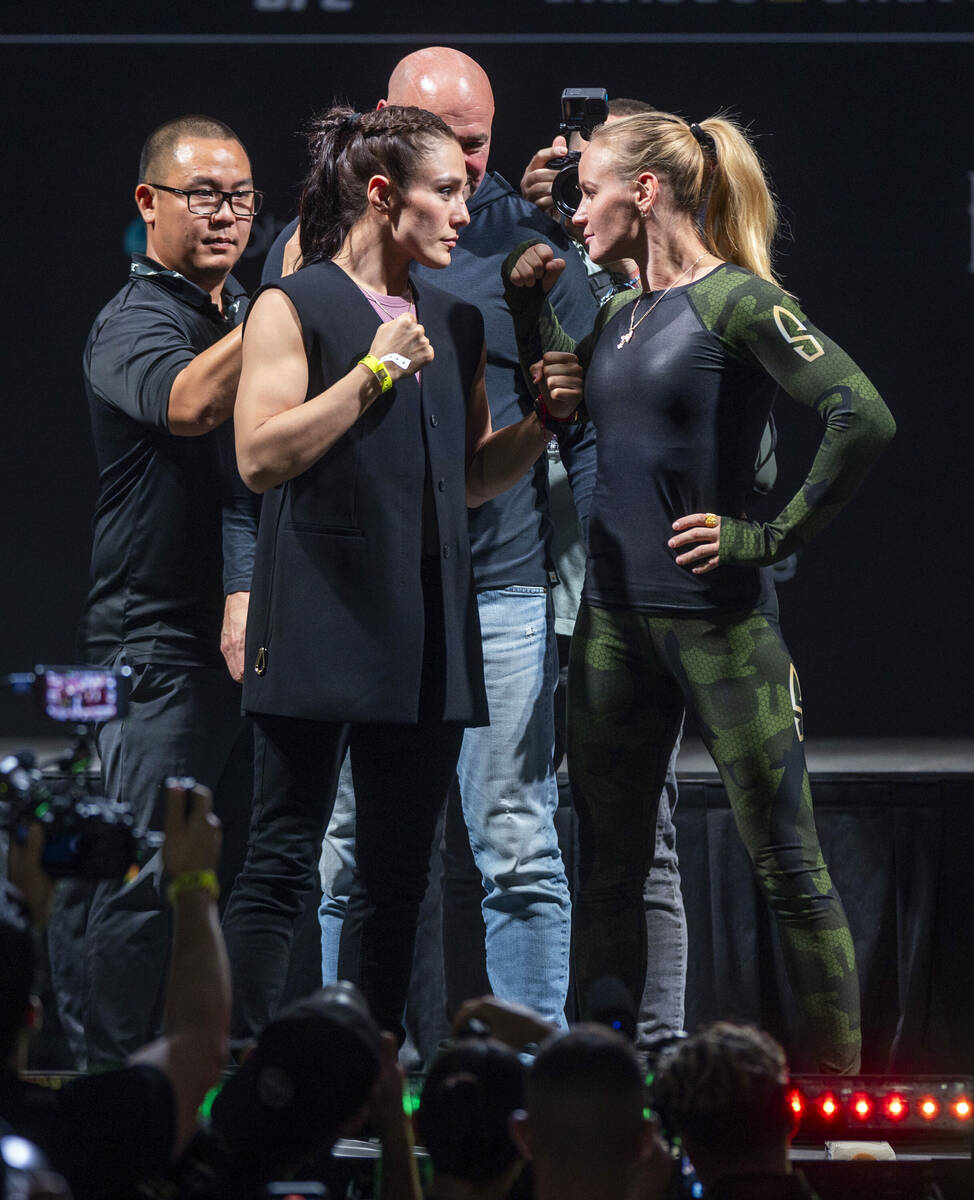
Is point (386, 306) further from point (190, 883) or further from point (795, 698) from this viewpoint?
point (190, 883)

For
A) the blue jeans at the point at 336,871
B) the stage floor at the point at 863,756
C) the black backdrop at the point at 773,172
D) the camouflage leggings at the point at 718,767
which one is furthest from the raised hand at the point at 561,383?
the black backdrop at the point at 773,172

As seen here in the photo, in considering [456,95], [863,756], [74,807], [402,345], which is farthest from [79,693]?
[863,756]

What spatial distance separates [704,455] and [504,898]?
962 mm

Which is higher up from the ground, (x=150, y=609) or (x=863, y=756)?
(x=150, y=609)

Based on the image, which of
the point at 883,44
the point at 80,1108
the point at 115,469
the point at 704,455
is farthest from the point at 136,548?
the point at 883,44

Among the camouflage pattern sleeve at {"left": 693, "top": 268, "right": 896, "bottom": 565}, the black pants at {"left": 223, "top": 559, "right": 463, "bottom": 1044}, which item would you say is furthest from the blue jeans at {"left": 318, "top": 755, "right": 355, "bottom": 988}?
the camouflage pattern sleeve at {"left": 693, "top": 268, "right": 896, "bottom": 565}

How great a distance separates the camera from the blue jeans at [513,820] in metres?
2.88

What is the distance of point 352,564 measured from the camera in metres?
2.36

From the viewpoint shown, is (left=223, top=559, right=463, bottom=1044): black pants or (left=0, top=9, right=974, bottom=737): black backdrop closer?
(left=223, top=559, right=463, bottom=1044): black pants

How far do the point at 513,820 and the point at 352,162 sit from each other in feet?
4.09

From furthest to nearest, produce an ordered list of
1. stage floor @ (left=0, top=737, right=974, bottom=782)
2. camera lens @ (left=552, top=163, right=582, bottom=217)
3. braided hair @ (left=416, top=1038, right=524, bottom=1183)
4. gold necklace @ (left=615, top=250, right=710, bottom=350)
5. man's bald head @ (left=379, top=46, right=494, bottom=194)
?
stage floor @ (left=0, top=737, right=974, bottom=782)
man's bald head @ (left=379, top=46, right=494, bottom=194)
camera lens @ (left=552, top=163, right=582, bottom=217)
gold necklace @ (left=615, top=250, right=710, bottom=350)
braided hair @ (left=416, top=1038, right=524, bottom=1183)

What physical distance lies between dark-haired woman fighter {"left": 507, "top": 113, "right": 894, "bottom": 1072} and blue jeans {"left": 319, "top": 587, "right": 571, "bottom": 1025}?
1.04 feet

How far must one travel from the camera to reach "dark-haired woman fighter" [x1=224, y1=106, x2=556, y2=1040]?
2322mm

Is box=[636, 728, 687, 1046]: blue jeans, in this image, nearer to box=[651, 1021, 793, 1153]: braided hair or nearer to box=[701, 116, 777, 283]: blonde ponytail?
box=[701, 116, 777, 283]: blonde ponytail
